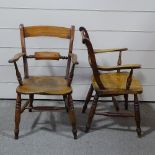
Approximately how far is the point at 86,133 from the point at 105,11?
1.12 metres

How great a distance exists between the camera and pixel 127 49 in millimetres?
A: 2479

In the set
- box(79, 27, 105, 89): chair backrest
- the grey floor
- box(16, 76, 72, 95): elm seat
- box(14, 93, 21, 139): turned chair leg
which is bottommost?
the grey floor

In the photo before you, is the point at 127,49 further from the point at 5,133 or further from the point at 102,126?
the point at 5,133

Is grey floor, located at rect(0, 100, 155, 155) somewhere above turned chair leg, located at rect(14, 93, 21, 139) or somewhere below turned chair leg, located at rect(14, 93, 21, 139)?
below

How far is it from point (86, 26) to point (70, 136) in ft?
3.40

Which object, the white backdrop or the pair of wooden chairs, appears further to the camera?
the white backdrop

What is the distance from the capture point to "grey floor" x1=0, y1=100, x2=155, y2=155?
6.58 feet

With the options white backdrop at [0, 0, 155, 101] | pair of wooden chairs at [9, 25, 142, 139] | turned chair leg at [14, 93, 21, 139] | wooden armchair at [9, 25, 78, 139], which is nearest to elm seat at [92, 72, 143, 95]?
pair of wooden chairs at [9, 25, 142, 139]

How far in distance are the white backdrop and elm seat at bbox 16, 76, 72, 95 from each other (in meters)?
0.45

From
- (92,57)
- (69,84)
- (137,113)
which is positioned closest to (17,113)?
(69,84)

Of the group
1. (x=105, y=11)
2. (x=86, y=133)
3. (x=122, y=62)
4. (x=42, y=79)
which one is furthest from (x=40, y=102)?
(x=105, y=11)

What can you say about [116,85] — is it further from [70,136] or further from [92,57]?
[70,136]

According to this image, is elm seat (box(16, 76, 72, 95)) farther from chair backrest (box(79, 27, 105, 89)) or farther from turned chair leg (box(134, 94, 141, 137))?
turned chair leg (box(134, 94, 141, 137))

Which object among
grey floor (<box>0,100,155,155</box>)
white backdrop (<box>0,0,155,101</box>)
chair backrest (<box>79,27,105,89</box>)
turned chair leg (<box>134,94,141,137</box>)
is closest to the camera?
chair backrest (<box>79,27,105,89</box>)
